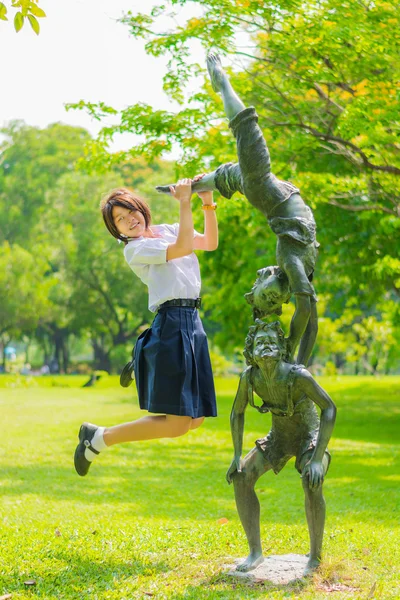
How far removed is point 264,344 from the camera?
4.71m

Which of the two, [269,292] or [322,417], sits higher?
[269,292]

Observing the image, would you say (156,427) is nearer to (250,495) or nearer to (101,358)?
(250,495)

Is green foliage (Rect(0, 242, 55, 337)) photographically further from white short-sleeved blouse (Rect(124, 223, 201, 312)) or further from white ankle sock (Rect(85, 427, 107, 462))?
white short-sleeved blouse (Rect(124, 223, 201, 312))

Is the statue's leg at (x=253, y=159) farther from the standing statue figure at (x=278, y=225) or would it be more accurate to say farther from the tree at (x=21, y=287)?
the tree at (x=21, y=287)

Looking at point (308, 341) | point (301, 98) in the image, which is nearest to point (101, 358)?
point (301, 98)

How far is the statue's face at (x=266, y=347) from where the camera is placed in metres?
4.66

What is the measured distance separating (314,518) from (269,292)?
4.17 feet

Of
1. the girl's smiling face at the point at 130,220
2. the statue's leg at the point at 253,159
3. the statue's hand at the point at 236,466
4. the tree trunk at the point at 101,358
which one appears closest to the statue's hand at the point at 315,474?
the statue's hand at the point at 236,466

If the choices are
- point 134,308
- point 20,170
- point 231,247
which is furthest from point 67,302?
point 231,247

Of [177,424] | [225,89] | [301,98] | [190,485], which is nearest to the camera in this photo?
[225,89]

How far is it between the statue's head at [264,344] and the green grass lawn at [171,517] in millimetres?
1241

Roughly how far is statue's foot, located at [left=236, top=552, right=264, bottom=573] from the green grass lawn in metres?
0.12

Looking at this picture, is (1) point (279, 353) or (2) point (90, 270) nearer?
(1) point (279, 353)

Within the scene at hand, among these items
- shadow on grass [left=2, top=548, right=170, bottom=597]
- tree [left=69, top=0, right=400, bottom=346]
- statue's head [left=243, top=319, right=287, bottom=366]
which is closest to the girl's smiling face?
statue's head [left=243, top=319, right=287, bottom=366]
